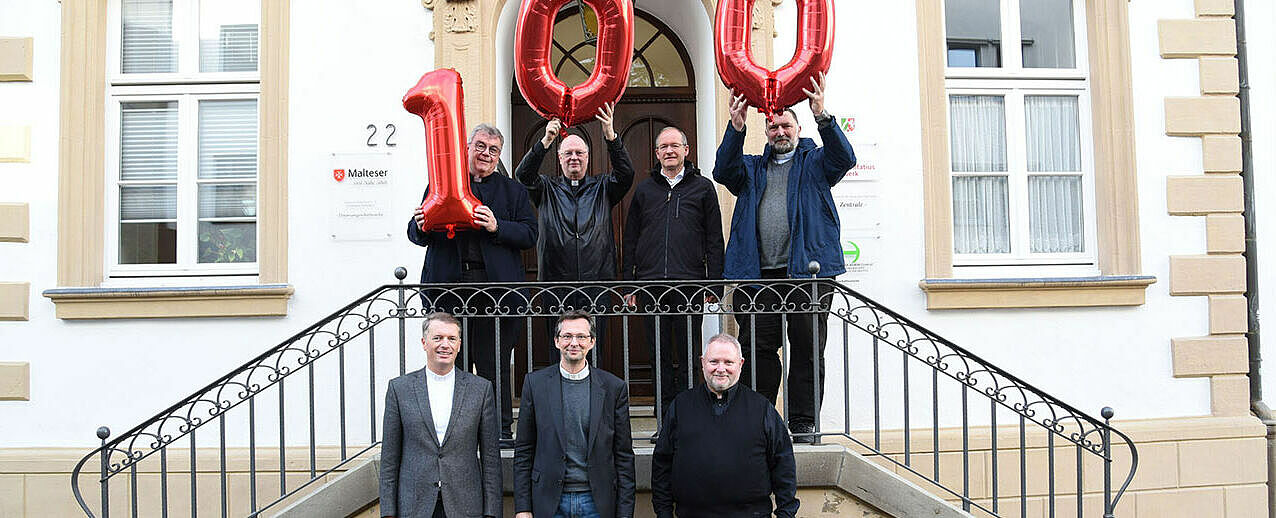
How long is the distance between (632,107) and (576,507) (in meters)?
3.67

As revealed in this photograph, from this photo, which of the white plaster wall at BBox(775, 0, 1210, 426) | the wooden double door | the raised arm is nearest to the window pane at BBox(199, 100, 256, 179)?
the wooden double door

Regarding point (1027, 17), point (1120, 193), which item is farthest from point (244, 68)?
point (1120, 193)

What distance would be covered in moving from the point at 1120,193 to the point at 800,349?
2.87 meters

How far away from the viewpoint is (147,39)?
6.55 m

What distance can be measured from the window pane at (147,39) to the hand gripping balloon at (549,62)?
2992 millimetres

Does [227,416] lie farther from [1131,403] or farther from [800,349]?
[1131,403]

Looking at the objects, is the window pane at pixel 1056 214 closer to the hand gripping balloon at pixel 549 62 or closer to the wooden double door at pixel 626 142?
the wooden double door at pixel 626 142

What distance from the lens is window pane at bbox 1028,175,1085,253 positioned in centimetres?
660

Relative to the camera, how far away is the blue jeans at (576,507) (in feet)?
13.2

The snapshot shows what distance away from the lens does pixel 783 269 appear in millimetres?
4926

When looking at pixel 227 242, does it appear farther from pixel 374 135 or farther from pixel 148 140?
pixel 374 135

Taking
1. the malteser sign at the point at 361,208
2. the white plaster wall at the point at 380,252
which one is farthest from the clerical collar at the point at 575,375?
the malteser sign at the point at 361,208

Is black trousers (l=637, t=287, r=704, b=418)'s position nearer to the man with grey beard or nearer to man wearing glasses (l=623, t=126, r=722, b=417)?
man wearing glasses (l=623, t=126, r=722, b=417)

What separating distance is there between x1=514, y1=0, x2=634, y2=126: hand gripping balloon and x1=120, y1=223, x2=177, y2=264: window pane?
2984mm
